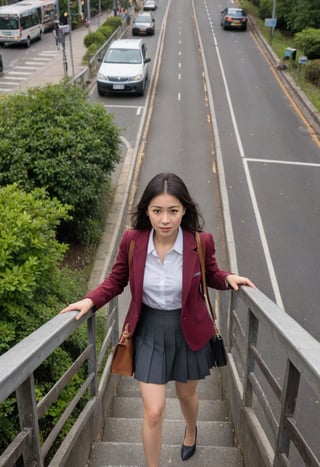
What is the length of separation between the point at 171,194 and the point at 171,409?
2.69 meters

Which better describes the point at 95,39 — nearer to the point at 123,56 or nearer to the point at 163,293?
the point at 123,56

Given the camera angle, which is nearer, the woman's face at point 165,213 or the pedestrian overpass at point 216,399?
the pedestrian overpass at point 216,399

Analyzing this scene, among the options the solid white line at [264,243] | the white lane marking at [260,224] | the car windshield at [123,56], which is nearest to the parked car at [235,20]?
the car windshield at [123,56]

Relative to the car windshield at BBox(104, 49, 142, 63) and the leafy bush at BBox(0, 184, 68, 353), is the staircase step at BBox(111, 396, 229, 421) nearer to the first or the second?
the leafy bush at BBox(0, 184, 68, 353)

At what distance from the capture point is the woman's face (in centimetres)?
301

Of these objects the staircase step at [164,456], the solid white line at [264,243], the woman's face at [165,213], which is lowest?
the solid white line at [264,243]

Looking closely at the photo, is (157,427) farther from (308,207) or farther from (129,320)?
(308,207)

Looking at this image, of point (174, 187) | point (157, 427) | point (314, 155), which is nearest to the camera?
point (174, 187)

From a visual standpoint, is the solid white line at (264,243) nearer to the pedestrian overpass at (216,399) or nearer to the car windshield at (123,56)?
the pedestrian overpass at (216,399)

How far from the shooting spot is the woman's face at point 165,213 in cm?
301

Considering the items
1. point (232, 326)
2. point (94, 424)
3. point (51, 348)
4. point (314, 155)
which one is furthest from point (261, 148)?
point (51, 348)

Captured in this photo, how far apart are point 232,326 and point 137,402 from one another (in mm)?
1200

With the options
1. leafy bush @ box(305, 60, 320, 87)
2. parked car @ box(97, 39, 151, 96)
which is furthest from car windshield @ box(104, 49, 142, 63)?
leafy bush @ box(305, 60, 320, 87)

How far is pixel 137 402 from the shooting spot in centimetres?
501
